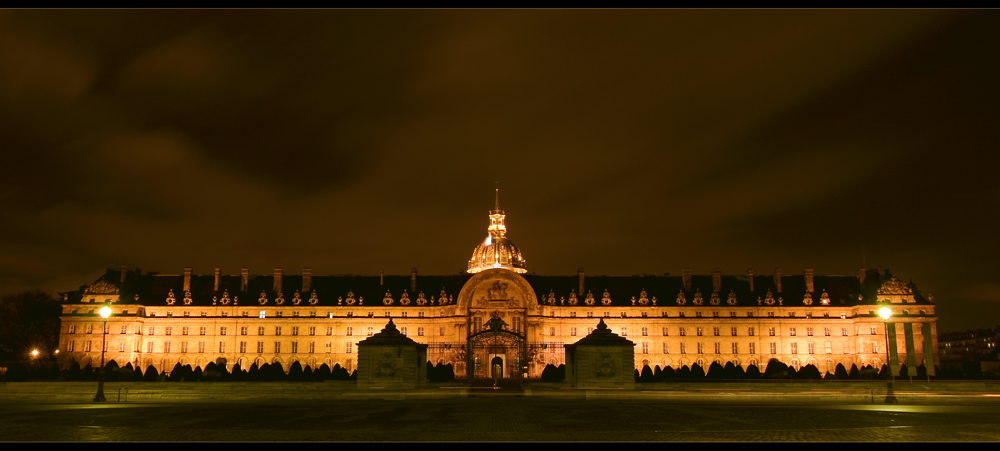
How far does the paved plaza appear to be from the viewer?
19.2m

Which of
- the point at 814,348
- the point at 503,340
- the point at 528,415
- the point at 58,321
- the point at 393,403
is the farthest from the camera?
the point at 58,321

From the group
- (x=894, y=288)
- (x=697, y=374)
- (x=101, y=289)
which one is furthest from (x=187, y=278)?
(x=894, y=288)

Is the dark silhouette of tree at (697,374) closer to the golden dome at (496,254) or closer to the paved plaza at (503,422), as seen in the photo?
the paved plaza at (503,422)

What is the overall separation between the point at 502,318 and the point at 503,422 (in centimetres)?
6918

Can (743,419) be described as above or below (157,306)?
below

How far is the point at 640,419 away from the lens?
24.0 metres

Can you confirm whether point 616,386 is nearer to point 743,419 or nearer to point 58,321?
point 743,419

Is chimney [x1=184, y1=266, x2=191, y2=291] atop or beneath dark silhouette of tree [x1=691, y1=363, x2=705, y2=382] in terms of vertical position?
atop

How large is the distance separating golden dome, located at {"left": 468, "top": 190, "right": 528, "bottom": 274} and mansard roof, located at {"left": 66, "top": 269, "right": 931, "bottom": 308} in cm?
500

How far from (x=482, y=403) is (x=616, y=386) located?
9.23 metres

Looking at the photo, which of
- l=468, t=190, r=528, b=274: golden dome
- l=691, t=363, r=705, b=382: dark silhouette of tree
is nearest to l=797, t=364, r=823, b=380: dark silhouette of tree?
l=691, t=363, r=705, b=382: dark silhouette of tree

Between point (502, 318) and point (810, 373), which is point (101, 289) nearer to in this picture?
point (502, 318)

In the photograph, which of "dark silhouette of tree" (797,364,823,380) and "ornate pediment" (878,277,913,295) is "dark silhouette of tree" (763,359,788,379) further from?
"ornate pediment" (878,277,913,295)
